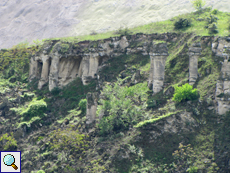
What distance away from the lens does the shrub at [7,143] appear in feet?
131

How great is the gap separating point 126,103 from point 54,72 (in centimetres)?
1766

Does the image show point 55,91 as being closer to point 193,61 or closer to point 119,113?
point 119,113

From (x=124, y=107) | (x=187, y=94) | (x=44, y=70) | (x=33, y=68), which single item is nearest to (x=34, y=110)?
(x=44, y=70)

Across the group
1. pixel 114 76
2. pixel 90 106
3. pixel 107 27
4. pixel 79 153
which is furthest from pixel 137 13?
pixel 79 153

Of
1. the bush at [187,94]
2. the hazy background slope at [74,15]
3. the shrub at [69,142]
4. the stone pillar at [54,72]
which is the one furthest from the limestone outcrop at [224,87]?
the hazy background slope at [74,15]

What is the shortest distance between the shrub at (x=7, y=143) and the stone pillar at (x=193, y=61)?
2006cm

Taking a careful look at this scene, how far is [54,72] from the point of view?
168ft

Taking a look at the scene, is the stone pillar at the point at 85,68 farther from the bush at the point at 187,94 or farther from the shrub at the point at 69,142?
the bush at the point at 187,94

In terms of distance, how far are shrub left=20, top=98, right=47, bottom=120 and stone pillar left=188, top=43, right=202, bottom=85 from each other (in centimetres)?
1828

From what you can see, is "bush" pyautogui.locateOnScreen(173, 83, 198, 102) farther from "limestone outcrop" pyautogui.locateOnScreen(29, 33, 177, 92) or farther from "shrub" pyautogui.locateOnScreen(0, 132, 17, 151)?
Result: "shrub" pyautogui.locateOnScreen(0, 132, 17, 151)

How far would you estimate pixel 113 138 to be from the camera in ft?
117

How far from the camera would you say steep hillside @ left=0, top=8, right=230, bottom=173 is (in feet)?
109

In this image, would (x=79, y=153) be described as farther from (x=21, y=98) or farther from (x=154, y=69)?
(x=21, y=98)

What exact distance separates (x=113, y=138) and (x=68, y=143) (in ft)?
14.6
